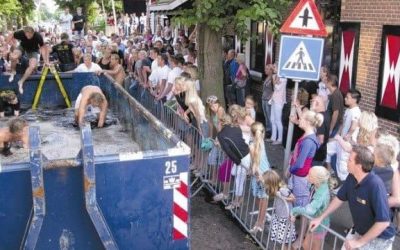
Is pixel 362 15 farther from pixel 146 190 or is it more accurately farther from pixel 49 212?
pixel 49 212

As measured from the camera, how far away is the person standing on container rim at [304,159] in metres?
5.51

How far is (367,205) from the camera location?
3.86 meters

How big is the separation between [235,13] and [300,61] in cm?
327

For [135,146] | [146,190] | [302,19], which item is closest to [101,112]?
[135,146]

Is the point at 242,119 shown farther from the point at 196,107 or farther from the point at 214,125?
the point at 196,107

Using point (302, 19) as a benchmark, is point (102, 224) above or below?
below

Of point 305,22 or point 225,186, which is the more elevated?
point 305,22

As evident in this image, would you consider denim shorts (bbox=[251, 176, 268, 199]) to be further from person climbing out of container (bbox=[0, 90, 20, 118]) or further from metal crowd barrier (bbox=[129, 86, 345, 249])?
person climbing out of container (bbox=[0, 90, 20, 118])

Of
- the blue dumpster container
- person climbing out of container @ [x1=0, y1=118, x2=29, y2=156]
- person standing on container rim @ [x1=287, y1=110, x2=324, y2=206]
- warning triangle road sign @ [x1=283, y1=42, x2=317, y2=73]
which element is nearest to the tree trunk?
warning triangle road sign @ [x1=283, y1=42, x2=317, y2=73]

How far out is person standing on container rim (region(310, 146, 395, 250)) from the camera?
12.4 feet

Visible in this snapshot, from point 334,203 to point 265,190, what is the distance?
1446 mm

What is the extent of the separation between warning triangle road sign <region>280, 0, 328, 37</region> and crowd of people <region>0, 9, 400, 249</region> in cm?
112

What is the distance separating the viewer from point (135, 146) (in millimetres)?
7598

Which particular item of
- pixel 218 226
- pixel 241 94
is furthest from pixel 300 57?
pixel 241 94
